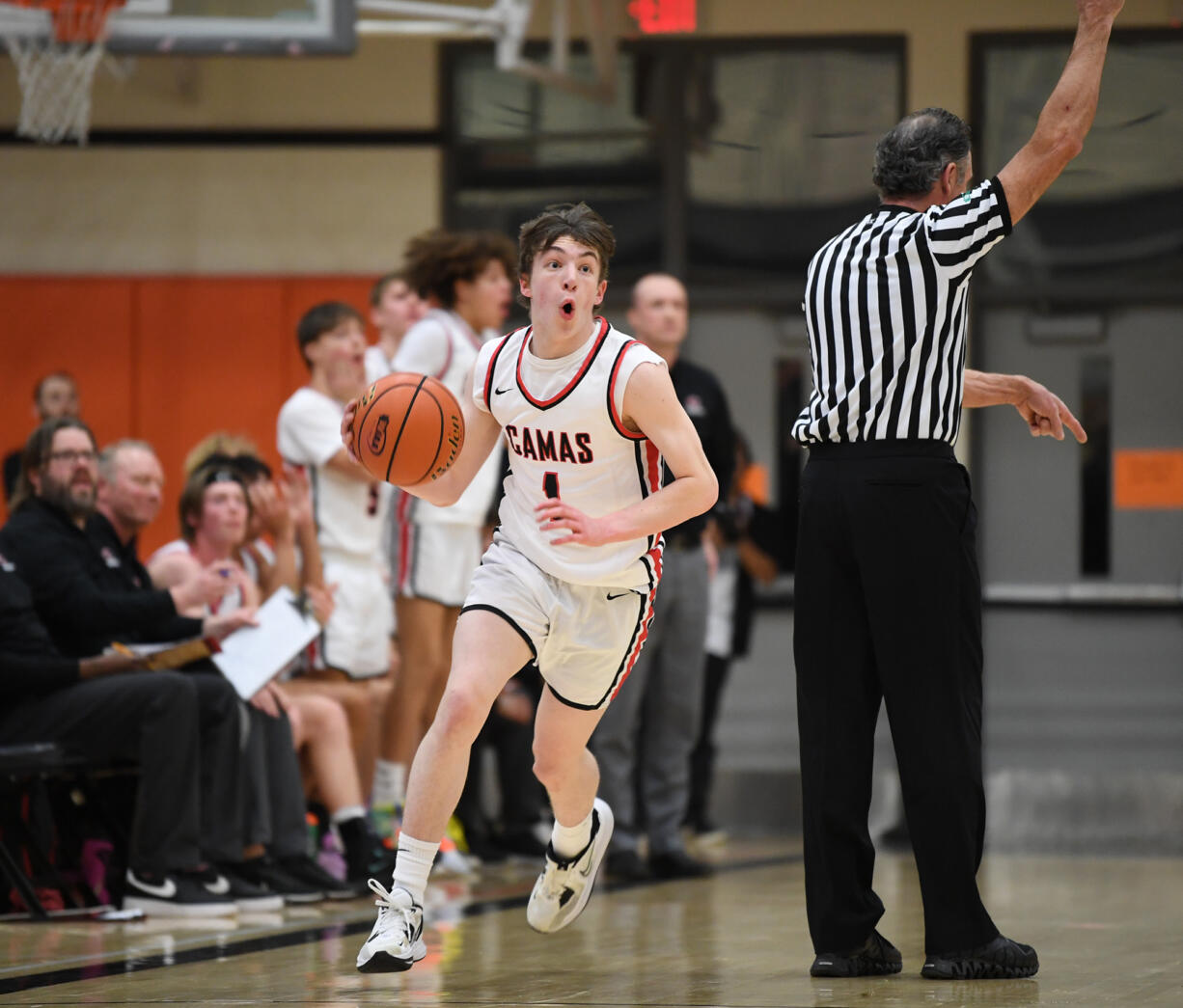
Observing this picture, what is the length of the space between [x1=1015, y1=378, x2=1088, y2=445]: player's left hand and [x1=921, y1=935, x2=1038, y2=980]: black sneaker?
1.23 m

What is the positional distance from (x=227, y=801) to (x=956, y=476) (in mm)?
2829

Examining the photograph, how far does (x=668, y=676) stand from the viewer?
7.06 meters

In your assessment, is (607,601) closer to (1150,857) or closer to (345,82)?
(1150,857)

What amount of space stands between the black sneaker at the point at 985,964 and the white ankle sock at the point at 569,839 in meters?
1.01

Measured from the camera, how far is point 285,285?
10.6 m

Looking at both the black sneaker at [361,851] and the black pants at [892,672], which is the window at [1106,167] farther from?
the black pants at [892,672]

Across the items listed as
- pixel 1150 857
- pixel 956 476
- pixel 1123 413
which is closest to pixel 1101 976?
pixel 956 476

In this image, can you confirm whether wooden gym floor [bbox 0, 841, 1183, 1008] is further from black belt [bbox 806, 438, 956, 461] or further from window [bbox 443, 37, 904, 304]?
window [bbox 443, 37, 904, 304]

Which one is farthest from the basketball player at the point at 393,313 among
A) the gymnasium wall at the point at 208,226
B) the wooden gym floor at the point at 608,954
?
the gymnasium wall at the point at 208,226

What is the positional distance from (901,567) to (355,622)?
9.76 feet

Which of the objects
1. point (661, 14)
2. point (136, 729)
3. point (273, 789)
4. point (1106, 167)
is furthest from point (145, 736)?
point (1106, 167)

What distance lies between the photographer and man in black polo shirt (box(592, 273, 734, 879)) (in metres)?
6.93

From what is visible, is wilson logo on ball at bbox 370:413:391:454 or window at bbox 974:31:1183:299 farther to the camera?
window at bbox 974:31:1183:299

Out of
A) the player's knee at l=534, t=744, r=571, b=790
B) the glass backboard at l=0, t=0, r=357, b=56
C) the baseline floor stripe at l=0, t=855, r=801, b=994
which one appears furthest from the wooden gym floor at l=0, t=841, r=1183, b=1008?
the glass backboard at l=0, t=0, r=357, b=56
